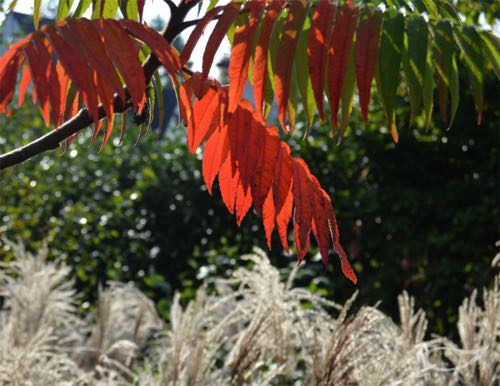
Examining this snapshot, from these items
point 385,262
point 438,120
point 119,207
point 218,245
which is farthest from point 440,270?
point 119,207

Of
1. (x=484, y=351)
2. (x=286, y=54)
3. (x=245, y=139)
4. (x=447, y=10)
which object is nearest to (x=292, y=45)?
(x=286, y=54)

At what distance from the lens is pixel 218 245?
23.1 ft

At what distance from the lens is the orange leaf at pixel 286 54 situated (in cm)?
179

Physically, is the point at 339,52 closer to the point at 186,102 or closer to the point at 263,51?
the point at 263,51

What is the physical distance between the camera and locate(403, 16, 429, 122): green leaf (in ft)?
5.96

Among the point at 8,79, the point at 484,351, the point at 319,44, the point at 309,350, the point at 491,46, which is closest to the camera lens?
the point at 8,79

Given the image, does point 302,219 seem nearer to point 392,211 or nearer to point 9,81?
point 9,81

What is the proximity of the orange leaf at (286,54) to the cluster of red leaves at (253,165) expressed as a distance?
0.46ft

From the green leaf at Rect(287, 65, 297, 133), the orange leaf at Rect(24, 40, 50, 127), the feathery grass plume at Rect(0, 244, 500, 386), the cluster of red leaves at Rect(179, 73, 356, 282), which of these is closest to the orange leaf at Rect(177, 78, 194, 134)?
the cluster of red leaves at Rect(179, 73, 356, 282)

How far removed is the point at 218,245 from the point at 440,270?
5.81 ft

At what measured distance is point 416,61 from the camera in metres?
1.81

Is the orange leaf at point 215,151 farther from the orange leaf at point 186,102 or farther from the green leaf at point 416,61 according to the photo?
the green leaf at point 416,61

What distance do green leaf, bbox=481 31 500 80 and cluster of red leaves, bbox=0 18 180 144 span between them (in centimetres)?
63

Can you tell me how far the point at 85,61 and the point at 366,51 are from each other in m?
0.54
